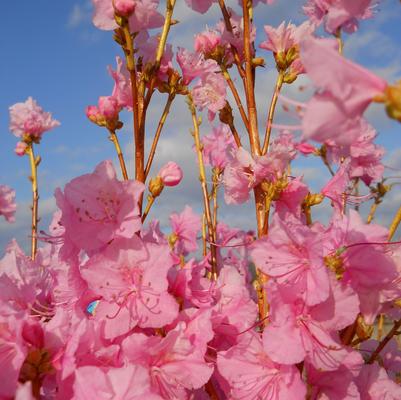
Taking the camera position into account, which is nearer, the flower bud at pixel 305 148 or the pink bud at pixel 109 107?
the pink bud at pixel 109 107

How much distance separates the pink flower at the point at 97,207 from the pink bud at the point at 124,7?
1.21 feet

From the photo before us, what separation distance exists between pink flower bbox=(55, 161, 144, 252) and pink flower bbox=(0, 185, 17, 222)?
2245 millimetres

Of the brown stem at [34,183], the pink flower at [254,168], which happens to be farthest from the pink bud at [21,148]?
the pink flower at [254,168]

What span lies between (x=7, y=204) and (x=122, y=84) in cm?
214

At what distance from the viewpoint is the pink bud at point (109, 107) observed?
1534mm

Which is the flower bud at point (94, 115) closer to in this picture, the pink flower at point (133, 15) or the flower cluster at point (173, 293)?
the flower cluster at point (173, 293)

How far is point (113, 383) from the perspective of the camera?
40.6 inches

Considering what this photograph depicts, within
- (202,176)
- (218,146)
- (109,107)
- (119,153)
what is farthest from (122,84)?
(218,146)

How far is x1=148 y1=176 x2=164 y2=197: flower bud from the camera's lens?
145 cm

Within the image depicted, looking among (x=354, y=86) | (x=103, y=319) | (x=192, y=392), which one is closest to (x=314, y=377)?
(x=192, y=392)

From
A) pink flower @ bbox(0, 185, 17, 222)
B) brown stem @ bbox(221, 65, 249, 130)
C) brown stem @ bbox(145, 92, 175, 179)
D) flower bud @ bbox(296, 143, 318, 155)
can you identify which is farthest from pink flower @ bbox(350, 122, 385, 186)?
pink flower @ bbox(0, 185, 17, 222)

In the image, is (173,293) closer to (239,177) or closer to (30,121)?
(239,177)

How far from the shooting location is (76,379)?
3.23 feet

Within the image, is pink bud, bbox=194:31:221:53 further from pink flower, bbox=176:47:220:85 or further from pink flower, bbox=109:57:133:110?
pink flower, bbox=109:57:133:110
